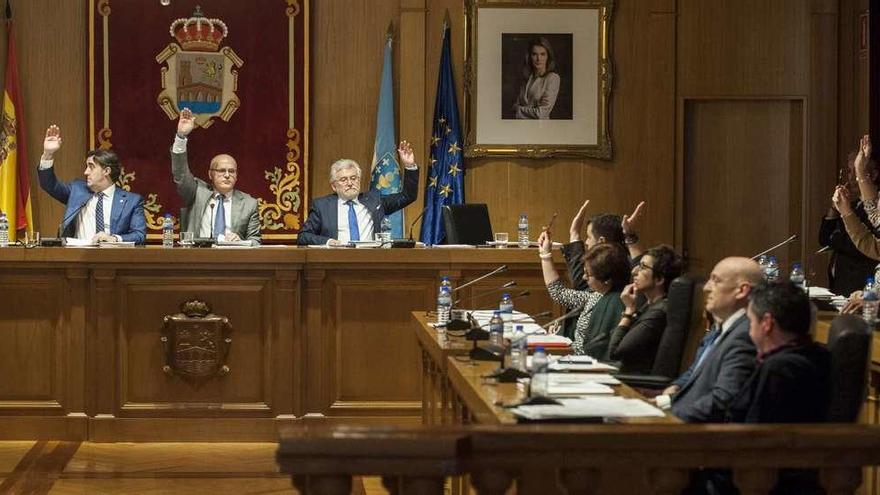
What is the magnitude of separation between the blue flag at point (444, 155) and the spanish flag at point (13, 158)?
2.95 meters

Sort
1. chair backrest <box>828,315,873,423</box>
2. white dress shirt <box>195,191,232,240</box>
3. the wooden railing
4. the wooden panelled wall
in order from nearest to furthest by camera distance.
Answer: the wooden railing, chair backrest <box>828,315,873,423</box>, white dress shirt <box>195,191,232,240</box>, the wooden panelled wall

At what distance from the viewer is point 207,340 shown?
286 inches

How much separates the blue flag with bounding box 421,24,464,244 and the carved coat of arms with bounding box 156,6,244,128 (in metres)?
1.53

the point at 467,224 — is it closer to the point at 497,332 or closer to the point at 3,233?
the point at 3,233

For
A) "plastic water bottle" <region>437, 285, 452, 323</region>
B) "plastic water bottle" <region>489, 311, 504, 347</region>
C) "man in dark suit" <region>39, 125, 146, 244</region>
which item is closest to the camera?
"plastic water bottle" <region>489, 311, 504, 347</region>

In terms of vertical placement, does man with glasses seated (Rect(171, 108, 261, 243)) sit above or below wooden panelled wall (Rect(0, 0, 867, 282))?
below

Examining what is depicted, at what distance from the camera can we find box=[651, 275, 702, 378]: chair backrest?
16.5 ft

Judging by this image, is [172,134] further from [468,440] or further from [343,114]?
[468,440]

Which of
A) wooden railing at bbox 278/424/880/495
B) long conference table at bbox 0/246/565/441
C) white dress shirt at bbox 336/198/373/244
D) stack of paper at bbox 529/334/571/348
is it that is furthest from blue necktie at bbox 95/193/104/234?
wooden railing at bbox 278/424/880/495

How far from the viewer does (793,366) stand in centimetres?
340

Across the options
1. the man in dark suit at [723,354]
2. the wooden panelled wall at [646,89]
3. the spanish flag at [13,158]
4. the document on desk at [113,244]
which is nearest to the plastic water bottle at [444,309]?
the man in dark suit at [723,354]

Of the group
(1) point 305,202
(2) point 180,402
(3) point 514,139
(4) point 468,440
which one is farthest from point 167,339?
(4) point 468,440

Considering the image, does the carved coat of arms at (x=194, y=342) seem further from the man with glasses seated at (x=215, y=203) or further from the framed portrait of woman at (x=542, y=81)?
the framed portrait of woman at (x=542, y=81)

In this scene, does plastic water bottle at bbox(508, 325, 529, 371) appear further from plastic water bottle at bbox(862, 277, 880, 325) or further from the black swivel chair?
plastic water bottle at bbox(862, 277, 880, 325)
